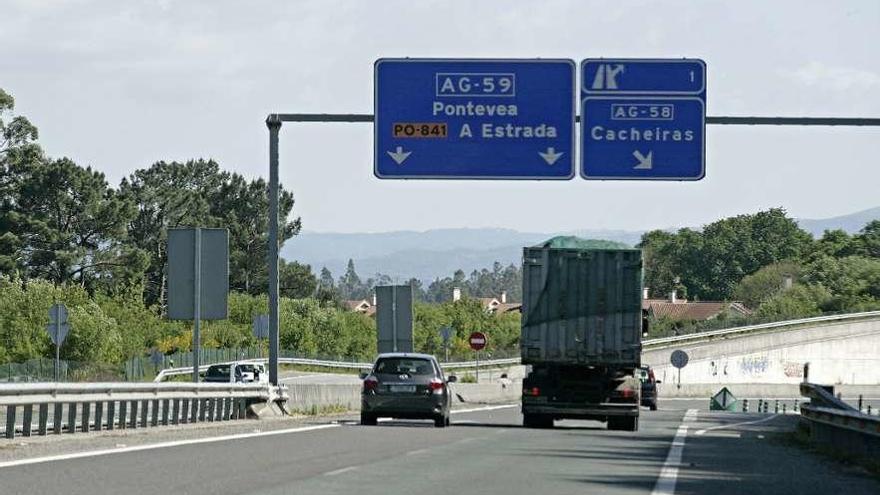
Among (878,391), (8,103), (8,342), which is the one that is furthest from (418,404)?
(878,391)

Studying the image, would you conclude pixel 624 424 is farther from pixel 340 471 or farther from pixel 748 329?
pixel 748 329

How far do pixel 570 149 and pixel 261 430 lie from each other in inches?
309

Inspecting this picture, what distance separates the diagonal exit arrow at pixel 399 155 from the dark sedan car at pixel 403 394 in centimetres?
396

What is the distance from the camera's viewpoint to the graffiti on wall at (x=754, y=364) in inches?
4658

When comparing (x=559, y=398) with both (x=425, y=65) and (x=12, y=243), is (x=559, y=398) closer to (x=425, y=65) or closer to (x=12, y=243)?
(x=425, y=65)

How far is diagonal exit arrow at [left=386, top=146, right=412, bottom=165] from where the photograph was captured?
31.5 metres

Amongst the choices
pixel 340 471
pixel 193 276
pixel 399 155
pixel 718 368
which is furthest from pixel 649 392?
pixel 718 368

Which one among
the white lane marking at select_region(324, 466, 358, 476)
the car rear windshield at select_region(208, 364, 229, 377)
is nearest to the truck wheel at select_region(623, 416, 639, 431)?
the white lane marking at select_region(324, 466, 358, 476)

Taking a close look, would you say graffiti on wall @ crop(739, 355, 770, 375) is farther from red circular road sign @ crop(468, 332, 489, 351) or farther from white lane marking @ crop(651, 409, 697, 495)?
white lane marking @ crop(651, 409, 697, 495)

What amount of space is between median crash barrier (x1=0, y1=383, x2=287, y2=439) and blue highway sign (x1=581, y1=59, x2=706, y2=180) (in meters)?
7.67

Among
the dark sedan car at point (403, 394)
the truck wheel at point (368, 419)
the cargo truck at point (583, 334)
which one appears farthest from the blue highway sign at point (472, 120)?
the truck wheel at point (368, 419)

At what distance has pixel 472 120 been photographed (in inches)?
1231

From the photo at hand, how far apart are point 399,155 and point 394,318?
17354mm

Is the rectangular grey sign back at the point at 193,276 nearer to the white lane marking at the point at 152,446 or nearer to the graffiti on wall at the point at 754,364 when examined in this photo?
the white lane marking at the point at 152,446
